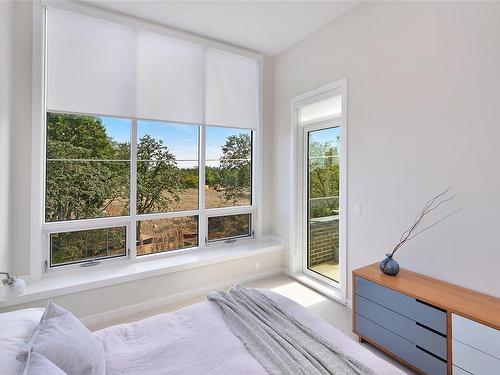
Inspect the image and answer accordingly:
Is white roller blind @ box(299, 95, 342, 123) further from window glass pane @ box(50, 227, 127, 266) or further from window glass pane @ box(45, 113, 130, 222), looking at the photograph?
window glass pane @ box(50, 227, 127, 266)

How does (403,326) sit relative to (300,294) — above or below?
above

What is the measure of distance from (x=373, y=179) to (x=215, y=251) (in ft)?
7.07

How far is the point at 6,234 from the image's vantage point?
2.34 meters

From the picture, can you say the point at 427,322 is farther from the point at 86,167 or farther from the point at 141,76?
the point at 141,76

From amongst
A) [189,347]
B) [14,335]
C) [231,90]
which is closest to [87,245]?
[14,335]

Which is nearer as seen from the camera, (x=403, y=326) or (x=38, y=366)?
(x=38, y=366)

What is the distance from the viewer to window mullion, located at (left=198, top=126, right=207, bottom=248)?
11.7 ft

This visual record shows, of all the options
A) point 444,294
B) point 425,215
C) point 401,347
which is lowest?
point 401,347

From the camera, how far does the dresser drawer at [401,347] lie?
1.75m

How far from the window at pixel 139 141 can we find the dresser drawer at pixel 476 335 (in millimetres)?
2714

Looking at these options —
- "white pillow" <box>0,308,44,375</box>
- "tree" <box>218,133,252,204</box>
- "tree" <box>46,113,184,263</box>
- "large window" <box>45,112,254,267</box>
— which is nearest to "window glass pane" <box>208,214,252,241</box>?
"large window" <box>45,112,254,267</box>

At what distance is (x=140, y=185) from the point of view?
126 inches

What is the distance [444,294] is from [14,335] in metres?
2.52

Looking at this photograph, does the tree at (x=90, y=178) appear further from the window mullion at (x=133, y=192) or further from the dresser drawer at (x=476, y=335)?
the dresser drawer at (x=476, y=335)
